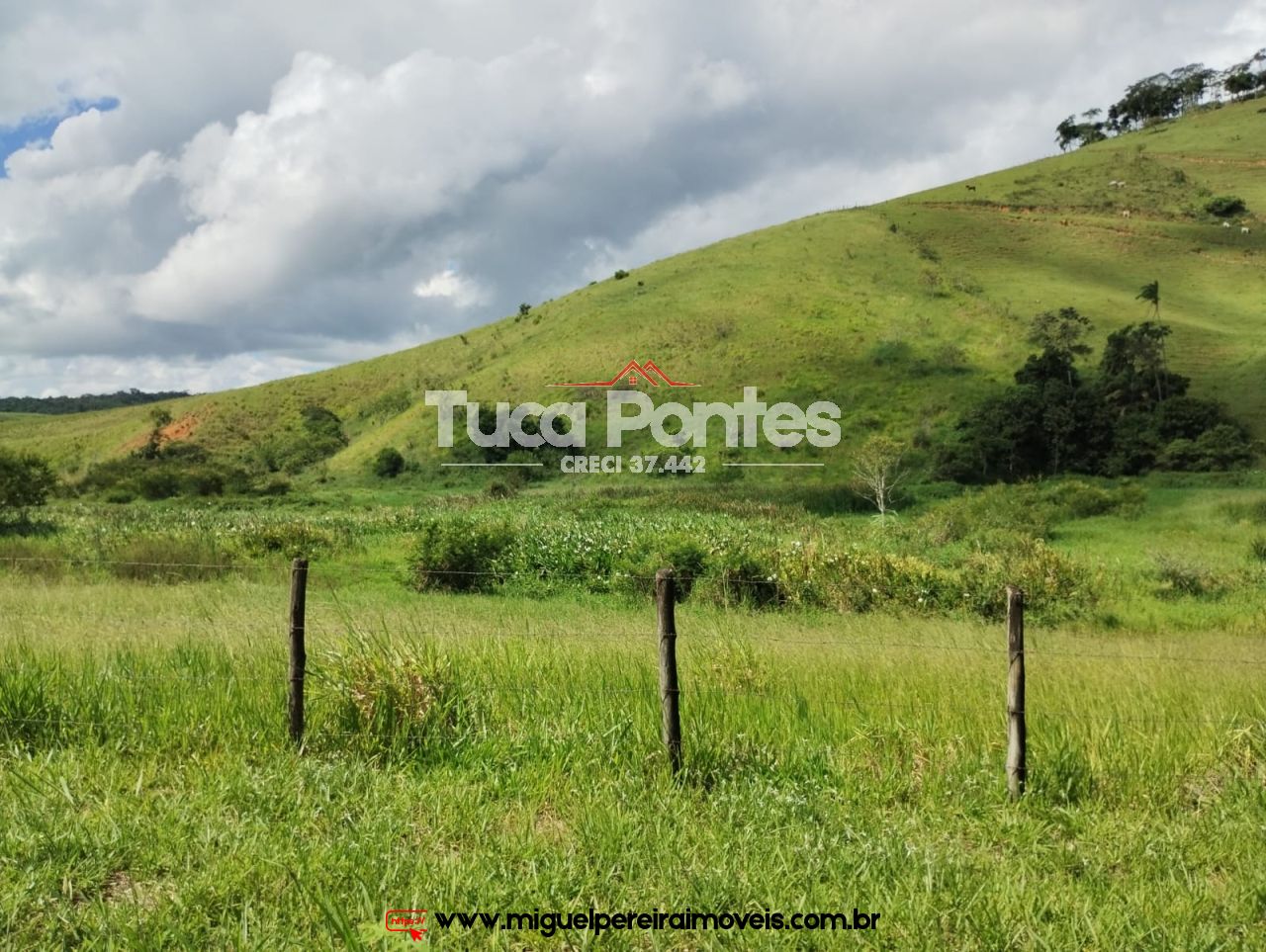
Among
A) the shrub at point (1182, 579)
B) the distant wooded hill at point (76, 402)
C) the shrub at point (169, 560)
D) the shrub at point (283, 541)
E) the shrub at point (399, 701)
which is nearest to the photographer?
the shrub at point (399, 701)

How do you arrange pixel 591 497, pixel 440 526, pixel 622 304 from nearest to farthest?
pixel 440 526 → pixel 591 497 → pixel 622 304

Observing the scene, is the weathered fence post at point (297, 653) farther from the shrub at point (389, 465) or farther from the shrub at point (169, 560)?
the shrub at point (389, 465)

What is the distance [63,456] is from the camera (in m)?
65.9

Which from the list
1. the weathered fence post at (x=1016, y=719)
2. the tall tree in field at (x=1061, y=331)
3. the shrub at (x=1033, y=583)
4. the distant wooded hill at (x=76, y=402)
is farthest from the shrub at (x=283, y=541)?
the distant wooded hill at (x=76, y=402)

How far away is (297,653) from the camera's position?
5.50 m

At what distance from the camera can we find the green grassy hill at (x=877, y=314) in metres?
49.1

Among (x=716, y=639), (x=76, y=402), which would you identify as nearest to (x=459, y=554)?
(x=716, y=639)

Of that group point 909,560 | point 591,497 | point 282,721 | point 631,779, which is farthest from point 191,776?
point 591,497

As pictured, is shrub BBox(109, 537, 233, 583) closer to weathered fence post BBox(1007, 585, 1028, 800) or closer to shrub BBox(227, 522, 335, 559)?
shrub BBox(227, 522, 335, 559)

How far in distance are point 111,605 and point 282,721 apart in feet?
22.2

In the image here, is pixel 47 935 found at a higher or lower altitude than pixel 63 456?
lower

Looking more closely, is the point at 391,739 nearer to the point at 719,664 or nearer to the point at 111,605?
the point at 719,664

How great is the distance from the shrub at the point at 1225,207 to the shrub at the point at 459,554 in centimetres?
7440

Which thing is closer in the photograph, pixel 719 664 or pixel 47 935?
pixel 47 935
